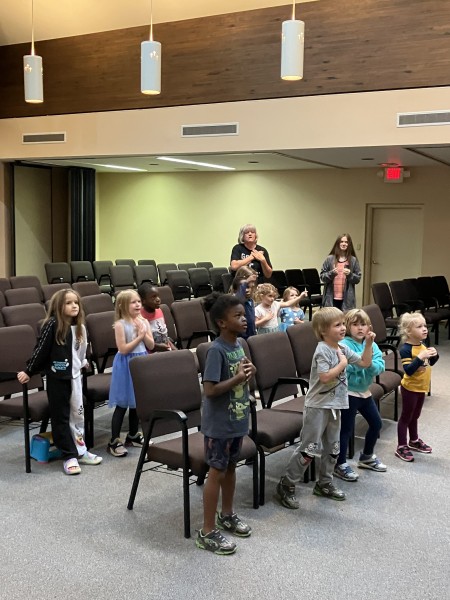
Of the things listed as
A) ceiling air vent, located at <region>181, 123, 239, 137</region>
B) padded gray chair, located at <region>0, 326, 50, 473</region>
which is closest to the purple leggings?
padded gray chair, located at <region>0, 326, 50, 473</region>

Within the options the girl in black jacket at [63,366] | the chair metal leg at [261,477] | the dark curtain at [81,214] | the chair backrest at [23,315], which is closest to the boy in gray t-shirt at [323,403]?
the chair metal leg at [261,477]

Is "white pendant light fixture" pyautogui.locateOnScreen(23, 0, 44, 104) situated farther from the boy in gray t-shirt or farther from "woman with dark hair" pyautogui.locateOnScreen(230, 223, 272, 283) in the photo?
the boy in gray t-shirt

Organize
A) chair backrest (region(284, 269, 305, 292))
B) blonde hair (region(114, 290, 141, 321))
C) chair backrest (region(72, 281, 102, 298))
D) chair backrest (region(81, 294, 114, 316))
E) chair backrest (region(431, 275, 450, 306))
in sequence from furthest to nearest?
chair backrest (region(284, 269, 305, 292)) → chair backrest (region(431, 275, 450, 306)) → chair backrest (region(72, 281, 102, 298)) → chair backrest (region(81, 294, 114, 316)) → blonde hair (region(114, 290, 141, 321))

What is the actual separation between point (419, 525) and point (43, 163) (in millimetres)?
10930

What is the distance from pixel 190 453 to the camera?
3496mm

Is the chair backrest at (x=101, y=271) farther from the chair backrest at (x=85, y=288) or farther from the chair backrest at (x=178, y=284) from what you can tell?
the chair backrest at (x=85, y=288)

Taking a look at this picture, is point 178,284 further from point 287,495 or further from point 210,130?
point 287,495

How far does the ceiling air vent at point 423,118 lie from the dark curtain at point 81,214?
7876 millimetres

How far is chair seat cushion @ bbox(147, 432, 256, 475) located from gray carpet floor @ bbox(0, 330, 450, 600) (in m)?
0.37

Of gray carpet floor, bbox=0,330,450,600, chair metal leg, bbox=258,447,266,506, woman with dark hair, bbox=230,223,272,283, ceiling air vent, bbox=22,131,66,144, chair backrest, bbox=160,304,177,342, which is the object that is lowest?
gray carpet floor, bbox=0,330,450,600

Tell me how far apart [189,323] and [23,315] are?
1685mm

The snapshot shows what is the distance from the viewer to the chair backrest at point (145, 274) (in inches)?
478

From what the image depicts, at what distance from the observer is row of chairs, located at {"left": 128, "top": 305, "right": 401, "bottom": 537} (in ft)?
11.6

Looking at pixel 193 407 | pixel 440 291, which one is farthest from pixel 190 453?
pixel 440 291
